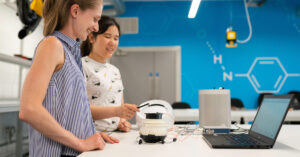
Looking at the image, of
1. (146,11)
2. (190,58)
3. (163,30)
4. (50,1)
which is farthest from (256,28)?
(50,1)

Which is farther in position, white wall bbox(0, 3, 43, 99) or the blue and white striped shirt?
white wall bbox(0, 3, 43, 99)

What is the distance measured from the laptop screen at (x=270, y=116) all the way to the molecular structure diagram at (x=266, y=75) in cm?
437

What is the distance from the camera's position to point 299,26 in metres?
5.42

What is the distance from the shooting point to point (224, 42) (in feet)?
17.9

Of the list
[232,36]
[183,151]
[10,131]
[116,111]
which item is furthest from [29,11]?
[232,36]

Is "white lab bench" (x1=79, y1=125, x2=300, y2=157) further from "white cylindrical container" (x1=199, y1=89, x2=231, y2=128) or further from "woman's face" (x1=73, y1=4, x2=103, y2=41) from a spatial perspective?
"woman's face" (x1=73, y1=4, x2=103, y2=41)

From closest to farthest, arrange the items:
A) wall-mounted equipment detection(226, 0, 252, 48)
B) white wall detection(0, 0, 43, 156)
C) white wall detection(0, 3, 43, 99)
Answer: white wall detection(0, 0, 43, 156) < white wall detection(0, 3, 43, 99) < wall-mounted equipment detection(226, 0, 252, 48)

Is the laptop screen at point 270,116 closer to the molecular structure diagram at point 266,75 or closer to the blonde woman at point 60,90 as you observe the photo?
the blonde woman at point 60,90

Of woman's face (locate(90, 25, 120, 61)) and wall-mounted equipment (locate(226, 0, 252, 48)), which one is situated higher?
wall-mounted equipment (locate(226, 0, 252, 48))

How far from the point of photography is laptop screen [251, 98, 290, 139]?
938mm

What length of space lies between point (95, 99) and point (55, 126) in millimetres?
688

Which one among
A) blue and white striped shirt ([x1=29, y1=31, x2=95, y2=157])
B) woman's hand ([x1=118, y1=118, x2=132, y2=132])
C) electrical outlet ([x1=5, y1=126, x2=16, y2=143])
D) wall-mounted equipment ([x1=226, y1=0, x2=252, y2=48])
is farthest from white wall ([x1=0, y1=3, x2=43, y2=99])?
wall-mounted equipment ([x1=226, y1=0, x2=252, y2=48])

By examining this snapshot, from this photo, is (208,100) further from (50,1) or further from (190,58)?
(190,58)

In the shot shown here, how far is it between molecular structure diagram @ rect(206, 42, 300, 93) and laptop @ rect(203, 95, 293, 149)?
440 cm
